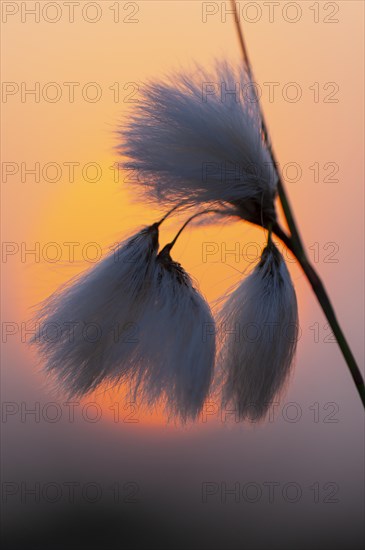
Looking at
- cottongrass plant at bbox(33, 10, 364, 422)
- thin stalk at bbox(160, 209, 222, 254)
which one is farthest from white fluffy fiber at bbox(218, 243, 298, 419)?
thin stalk at bbox(160, 209, 222, 254)

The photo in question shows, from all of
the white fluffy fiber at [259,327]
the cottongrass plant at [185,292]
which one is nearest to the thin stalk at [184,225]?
the cottongrass plant at [185,292]

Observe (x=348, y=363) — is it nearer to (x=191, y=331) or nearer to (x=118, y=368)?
(x=191, y=331)

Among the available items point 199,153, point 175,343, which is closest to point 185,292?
point 175,343

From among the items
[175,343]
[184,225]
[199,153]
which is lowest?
[175,343]

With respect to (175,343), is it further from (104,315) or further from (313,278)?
(313,278)

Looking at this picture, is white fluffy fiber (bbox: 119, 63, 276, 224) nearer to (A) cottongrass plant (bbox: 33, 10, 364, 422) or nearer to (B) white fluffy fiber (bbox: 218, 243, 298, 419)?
(A) cottongrass plant (bbox: 33, 10, 364, 422)

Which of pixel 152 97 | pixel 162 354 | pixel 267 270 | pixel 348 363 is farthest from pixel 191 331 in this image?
pixel 152 97
